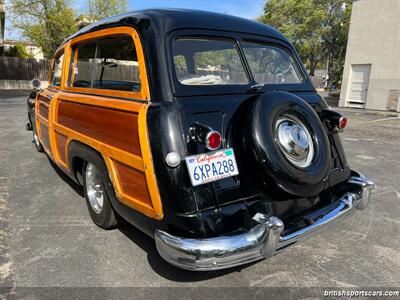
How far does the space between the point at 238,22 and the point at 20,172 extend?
3808 millimetres

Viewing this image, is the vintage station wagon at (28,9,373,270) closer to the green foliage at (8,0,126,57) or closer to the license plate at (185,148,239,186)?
the license plate at (185,148,239,186)

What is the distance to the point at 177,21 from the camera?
2553 mm

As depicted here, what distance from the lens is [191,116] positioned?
7.52 feet

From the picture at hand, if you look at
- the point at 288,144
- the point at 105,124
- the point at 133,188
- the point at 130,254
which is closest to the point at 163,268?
the point at 130,254

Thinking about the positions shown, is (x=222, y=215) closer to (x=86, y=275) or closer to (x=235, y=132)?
(x=235, y=132)

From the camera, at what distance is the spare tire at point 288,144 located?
7.49 ft

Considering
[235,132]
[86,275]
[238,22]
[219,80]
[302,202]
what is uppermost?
[238,22]

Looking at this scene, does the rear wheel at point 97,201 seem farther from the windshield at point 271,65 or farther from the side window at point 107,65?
the windshield at point 271,65

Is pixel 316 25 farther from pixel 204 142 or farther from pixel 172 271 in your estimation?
pixel 172 271

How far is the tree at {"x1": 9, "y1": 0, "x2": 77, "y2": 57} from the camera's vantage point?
23.3 m

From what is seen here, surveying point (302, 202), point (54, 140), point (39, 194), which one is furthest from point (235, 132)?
point (39, 194)

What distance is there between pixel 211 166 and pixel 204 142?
164 millimetres

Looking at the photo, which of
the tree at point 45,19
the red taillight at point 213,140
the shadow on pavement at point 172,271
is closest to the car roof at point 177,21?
the red taillight at point 213,140

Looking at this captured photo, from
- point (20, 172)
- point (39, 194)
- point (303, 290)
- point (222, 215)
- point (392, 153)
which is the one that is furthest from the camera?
point (392, 153)
